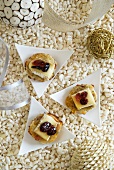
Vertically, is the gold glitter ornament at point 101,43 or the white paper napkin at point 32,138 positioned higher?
the gold glitter ornament at point 101,43

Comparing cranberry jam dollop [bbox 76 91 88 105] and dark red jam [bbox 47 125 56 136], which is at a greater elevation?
cranberry jam dollop [bbox 76 91 88 105]

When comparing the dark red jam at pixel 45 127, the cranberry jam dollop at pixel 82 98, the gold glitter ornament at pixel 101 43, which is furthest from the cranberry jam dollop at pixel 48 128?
the gold glitter ornament at pixel 101 43

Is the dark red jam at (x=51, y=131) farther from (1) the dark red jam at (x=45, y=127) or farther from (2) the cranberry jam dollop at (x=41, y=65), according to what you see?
(2) the cranberry jam dollop at (x=41, y=65)

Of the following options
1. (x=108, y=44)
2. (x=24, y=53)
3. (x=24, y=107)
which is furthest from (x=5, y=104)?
(x=108, y=44)

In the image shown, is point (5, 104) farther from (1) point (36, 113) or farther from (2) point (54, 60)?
(2) point (54, 60)

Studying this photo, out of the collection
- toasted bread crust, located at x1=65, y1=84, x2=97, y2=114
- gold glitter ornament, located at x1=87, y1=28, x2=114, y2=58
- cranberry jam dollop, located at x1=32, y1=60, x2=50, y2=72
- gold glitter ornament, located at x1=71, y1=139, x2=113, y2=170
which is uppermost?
gold glitter ornament, located at x1=87, y1=28, x2=114, y2=58

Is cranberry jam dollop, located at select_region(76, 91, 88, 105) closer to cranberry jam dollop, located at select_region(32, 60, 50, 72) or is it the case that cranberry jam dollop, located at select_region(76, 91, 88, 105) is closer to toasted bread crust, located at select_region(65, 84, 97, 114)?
toasted bread crust, located at select_region(65, 84, 97, 114)

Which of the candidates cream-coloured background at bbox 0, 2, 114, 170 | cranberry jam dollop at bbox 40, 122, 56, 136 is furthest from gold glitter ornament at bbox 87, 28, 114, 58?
cranberry jam dollop at bbox 40, 122, 56, 136
